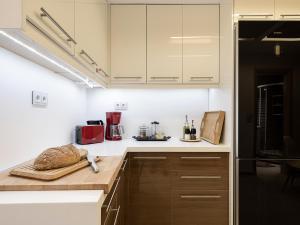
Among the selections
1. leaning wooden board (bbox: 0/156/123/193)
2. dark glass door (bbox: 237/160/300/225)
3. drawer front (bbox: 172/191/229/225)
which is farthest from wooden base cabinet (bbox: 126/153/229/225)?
leaning wooden board (bbox: 0/156/123/193)

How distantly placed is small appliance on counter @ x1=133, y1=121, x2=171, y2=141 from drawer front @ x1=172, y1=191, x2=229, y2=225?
0.61 m

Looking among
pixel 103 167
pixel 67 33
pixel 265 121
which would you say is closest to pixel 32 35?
pixel 67 33

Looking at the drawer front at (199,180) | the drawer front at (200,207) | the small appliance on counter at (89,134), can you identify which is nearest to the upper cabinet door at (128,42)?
the small appliance on counter at (89,134)

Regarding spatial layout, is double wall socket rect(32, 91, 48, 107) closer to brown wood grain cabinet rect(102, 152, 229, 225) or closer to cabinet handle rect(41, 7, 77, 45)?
cabinet handle rect(41, 7, 77, 45)

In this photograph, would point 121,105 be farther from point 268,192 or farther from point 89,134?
point 268,192

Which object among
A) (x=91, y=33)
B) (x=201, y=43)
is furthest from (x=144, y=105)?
(x=91, y=33)

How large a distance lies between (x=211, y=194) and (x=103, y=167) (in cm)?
115

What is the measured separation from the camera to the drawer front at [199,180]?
1923 mm

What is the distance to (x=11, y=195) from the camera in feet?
2.69

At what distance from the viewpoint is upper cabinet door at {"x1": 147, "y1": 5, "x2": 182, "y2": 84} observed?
2254 millimetres

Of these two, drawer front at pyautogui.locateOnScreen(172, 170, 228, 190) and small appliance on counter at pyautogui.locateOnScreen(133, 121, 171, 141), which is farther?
small appliance on counter at pyautogui.locateOnScreen(133, 121, 171, 141)

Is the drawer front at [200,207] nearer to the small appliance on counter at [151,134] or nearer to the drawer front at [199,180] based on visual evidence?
the drawer front at [199,180]

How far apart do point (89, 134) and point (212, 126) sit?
117 centimetres

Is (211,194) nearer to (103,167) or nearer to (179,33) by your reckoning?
(103,167)
